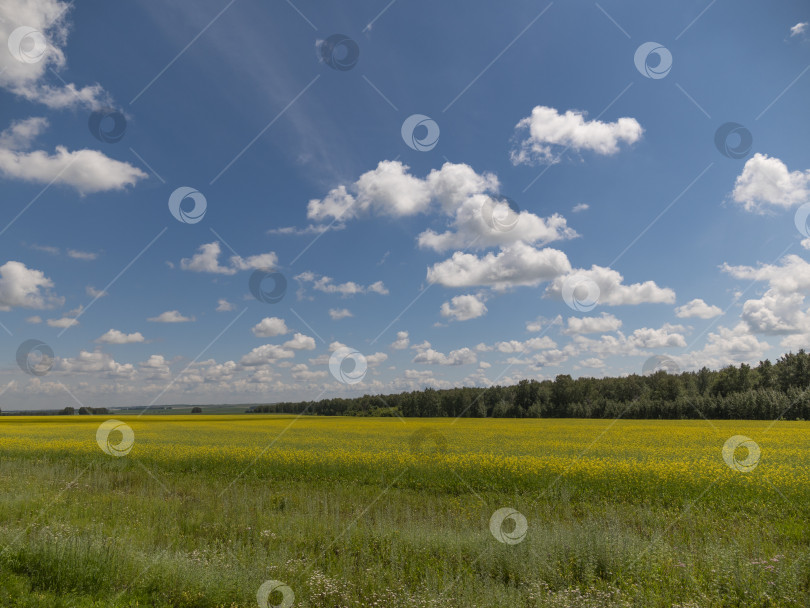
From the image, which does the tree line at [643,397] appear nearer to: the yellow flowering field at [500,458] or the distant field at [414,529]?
the yellow flowering field at [500,458]

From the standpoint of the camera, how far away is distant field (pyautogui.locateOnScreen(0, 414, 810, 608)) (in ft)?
20.9

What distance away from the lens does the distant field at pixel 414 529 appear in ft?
20.9

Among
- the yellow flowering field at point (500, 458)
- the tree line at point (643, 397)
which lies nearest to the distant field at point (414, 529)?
the yellow flowering field at point (500, 458)

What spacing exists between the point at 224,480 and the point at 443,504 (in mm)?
8948

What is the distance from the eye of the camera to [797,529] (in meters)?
9.82

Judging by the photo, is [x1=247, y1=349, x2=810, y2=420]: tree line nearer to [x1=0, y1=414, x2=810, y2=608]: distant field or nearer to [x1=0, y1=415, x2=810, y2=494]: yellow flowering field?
[x1=0, y1=415, x2=810, y2=494]: yellow flowering field

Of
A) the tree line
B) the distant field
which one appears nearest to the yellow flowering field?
the distant field

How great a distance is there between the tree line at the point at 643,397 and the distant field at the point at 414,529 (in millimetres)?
42720

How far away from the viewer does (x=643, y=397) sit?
220 feet

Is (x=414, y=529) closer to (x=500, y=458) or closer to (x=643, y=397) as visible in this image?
(x=500, y=458)

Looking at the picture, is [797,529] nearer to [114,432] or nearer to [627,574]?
[627,574]

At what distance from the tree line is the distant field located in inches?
1682

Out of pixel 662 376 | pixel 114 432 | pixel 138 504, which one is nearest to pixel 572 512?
pixel 138 504

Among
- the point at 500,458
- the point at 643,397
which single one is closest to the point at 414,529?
the point at 500,458
